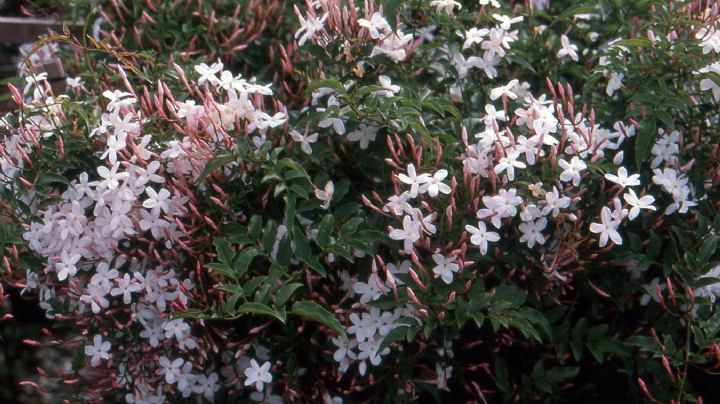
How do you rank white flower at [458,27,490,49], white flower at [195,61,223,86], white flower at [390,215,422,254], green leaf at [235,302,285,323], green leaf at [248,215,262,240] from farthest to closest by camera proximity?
white flower at [458,27,490,49] < white flower at [195,61,223,86] < green leaf at [248,215,262,240] < white flower at [390,215,422,254] < green leaf at [235,302,285,323]

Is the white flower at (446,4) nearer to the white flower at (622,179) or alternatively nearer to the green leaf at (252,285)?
the white flower at (622,179)

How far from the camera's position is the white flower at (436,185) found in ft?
5.62

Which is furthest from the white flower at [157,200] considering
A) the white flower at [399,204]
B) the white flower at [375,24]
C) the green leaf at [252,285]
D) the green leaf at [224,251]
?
the white flower at [375,24]

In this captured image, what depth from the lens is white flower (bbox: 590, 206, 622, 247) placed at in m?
1.75

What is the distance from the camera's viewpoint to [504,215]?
171 cm

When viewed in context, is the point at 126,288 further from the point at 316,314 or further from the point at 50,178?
the point at 316,314

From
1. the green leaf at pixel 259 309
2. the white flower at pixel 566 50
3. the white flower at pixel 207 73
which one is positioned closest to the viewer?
the green leaf at pixel 259 309

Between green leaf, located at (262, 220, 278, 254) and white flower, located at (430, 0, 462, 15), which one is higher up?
white flower, located at (430, 0, 462, 15)

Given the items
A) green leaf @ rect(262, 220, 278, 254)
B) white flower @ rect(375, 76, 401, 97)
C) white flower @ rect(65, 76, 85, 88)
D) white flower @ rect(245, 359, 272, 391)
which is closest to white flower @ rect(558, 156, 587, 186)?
white flower @ rect(375, 76, 401, 97)

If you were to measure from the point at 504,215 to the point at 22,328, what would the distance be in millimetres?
2382

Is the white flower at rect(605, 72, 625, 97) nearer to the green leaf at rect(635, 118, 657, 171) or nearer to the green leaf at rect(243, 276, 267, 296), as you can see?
the green leaf at rect(635, 118, 657, 171)

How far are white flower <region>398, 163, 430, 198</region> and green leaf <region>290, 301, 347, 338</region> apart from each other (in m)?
0.30

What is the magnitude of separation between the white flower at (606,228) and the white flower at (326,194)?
1.89 ft

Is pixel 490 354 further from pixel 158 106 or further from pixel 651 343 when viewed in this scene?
pixel 158 106
